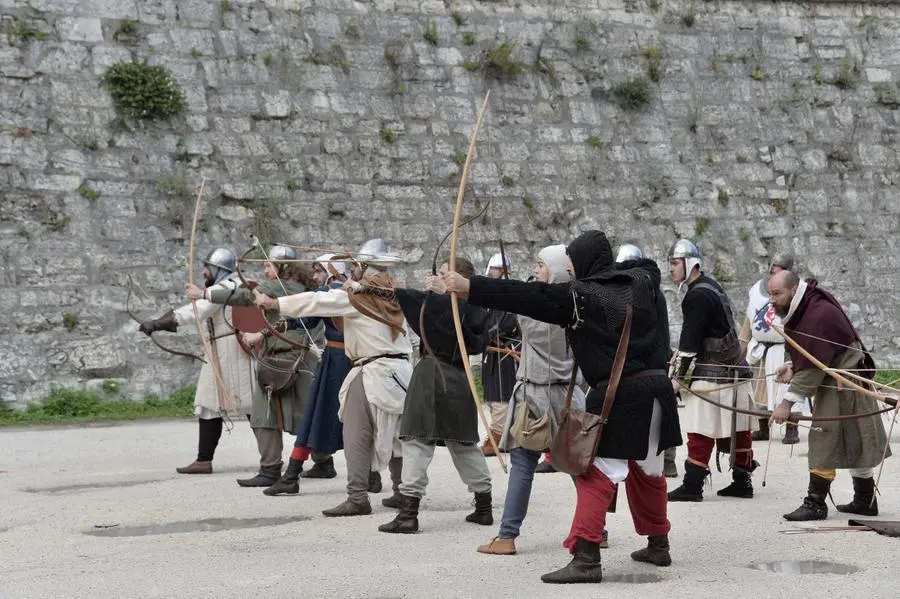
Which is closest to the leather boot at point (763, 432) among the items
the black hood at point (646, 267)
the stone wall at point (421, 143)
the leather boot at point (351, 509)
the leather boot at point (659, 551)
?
the stone wall at point (421, 143)

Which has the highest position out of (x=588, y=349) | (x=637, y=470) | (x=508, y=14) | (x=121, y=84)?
(x=508, y=14)

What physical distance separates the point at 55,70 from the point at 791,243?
8.85 metres

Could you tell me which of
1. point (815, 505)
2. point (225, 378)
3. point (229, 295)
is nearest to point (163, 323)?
point (225, 378)

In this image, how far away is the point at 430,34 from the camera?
48.9 ft

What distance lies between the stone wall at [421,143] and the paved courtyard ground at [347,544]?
388 centimetres

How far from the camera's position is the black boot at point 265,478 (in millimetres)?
8969

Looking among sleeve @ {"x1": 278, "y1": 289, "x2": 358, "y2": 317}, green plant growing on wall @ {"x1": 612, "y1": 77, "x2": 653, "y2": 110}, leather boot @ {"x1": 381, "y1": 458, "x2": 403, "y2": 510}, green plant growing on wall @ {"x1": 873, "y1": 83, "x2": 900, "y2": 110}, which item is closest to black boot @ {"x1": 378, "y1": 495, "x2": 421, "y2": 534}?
leather boot @ {"x1": 381, "y1": 458, "x2": 403, "y2": 510}

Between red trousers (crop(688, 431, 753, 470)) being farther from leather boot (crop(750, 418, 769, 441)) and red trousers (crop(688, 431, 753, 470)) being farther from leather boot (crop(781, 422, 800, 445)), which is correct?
leather boot (crop(750, 418, 769, 441))

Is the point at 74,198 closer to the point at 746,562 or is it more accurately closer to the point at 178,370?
the point at 178,370

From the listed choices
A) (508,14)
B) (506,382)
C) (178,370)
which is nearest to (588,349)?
(506,382)

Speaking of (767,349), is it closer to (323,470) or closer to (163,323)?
(323,470)

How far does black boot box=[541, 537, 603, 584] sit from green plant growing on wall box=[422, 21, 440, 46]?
32.6 ft

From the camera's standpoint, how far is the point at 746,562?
6.26 meters

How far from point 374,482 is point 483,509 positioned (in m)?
1.48
